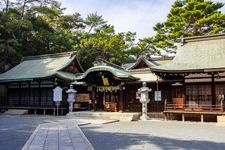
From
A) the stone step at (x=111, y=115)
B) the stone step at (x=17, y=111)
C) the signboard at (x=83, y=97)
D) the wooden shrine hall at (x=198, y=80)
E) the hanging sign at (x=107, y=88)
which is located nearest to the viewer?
the wooden shrine hall at (x=198, y=80)

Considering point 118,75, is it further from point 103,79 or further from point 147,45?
point 147,45

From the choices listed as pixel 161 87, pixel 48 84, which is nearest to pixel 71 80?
pixel 48 84

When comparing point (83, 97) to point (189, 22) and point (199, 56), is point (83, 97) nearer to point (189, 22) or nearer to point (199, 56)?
point (199, 56)

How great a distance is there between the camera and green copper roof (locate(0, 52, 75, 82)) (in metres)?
29.2

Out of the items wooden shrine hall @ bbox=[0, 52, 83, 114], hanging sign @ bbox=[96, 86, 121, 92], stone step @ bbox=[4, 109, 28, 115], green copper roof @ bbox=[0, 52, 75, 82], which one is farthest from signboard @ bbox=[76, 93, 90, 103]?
stone step @ bbox=[4, 109, 28, 115]

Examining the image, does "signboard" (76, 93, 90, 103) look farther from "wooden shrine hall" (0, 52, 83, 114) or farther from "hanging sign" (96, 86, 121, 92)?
"hanging sign" (96, 86, 121, 92)

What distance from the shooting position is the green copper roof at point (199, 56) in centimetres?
2131

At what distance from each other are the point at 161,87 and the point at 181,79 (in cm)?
245

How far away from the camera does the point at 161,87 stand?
2544 cm

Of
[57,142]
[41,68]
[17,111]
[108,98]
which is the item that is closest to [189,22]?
[108,98]

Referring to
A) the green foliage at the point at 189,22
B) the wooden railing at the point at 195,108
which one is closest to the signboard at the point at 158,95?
the wooden railing at the point at 195,108

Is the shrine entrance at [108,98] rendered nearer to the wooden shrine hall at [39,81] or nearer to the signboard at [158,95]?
the wooden shrine hall at [39,81]

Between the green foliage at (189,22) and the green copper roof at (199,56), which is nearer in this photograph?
the green copper roof at (199,56)

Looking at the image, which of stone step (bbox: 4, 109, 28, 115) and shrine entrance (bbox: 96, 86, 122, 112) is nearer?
shrine entrance (bbox: 96, 86, 122, 112)
